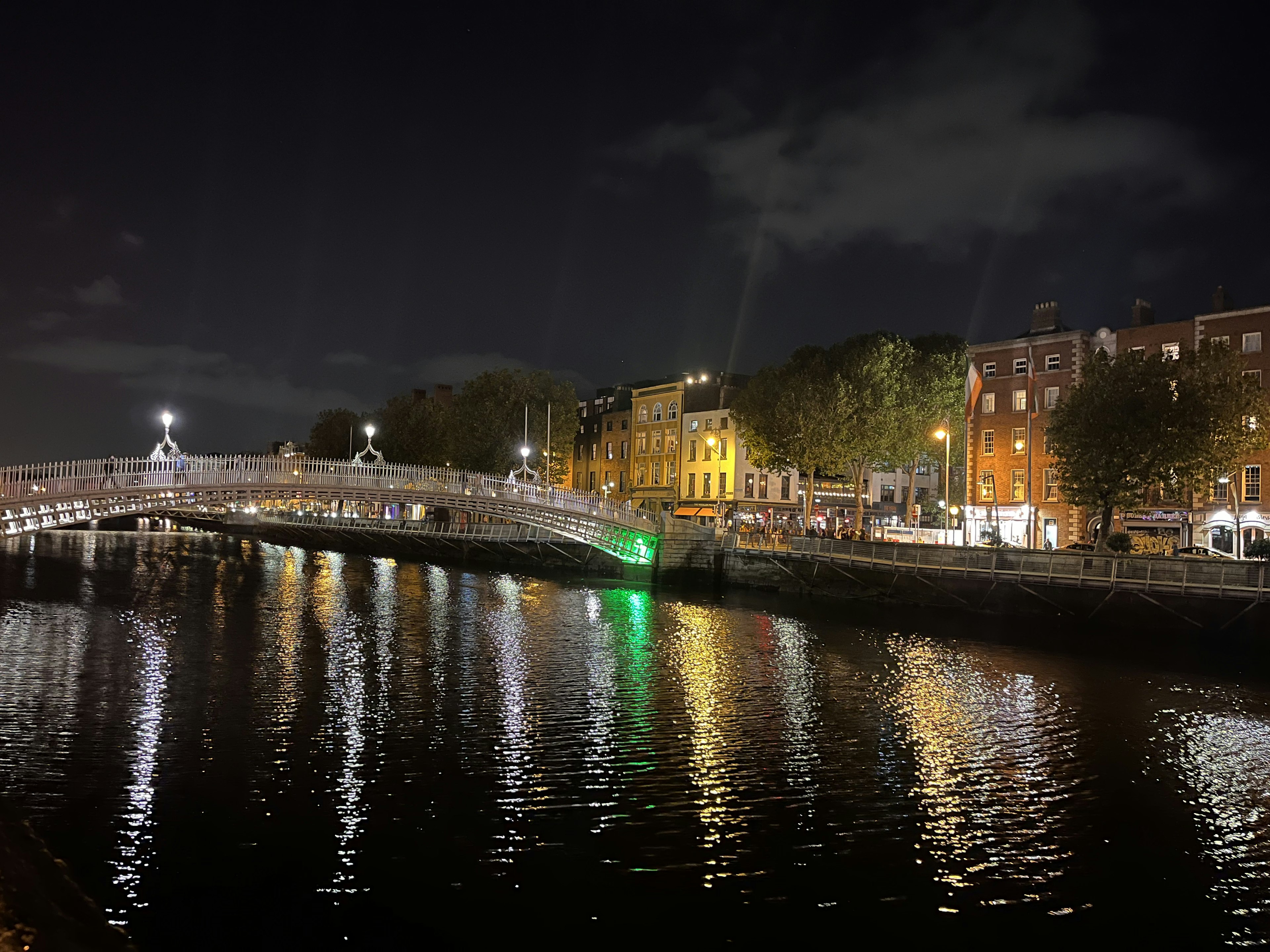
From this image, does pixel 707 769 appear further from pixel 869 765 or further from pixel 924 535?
pixel 924 535

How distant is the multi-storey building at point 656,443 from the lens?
88.6 metres

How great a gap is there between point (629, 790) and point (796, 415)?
1857 inches

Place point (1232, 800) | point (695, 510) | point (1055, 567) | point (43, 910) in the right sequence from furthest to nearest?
point (695, 510)
point (1055, 567)
point (1232, 800)
point (43, 910)

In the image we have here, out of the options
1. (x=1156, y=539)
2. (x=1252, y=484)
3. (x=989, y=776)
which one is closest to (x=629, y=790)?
(x=989, y=776)

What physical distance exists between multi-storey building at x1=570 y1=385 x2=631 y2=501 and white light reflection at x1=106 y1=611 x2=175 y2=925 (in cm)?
6825

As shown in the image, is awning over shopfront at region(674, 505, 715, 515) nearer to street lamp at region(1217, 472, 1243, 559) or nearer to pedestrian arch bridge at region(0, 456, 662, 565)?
pedestrian arch bridge at region(0, 456, 662, 565)

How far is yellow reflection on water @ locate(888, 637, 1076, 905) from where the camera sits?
1248cm

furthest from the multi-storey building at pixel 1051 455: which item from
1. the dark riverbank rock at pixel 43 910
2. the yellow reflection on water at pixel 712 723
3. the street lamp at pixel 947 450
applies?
the dark riverbank rock at pixel 43 910

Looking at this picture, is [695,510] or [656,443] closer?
[695,510]

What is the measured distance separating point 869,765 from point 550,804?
599 cm

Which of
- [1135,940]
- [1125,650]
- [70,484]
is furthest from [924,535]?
[1135,940]

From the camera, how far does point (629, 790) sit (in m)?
15.2

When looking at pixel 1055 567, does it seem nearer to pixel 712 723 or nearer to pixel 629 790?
pixel 712 723

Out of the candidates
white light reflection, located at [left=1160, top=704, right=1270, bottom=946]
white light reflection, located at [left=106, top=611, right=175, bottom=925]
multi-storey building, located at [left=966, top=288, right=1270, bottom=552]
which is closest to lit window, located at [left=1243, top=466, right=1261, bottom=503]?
multi-storey building, located at [left=966, top=288, right=1270, bottom=552]
